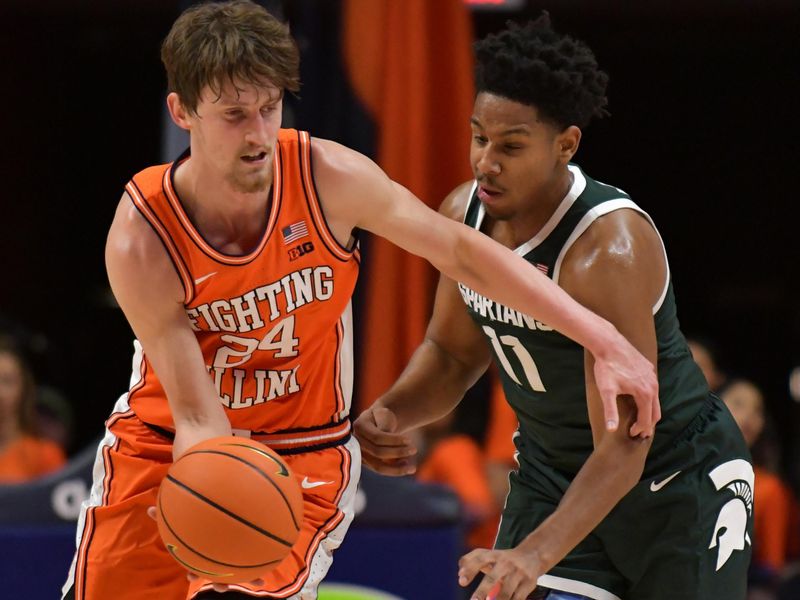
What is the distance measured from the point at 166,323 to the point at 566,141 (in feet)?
3.60

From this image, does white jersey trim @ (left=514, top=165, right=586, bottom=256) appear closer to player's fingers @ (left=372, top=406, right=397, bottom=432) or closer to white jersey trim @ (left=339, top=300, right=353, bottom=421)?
white jersey trim @ (left=339, top=300, right=353, bottom=421)

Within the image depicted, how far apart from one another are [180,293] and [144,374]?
1.36 feet

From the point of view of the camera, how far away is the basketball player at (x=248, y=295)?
302cm

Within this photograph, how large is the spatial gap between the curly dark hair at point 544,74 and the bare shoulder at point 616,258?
316mm

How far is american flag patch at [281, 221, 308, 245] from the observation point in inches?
125

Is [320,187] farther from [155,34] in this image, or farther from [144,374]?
[155,34]

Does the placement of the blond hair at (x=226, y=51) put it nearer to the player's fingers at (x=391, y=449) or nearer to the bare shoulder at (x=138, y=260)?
the bare shoulder at (x=138, y=260)

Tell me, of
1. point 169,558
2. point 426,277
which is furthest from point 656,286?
point 426,277

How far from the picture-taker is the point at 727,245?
352 inches

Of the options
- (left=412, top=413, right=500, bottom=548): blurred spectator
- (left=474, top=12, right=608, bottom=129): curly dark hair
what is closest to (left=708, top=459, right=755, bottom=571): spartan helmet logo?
(left=474, top=12, right=608, bottom=129): curly dark hair

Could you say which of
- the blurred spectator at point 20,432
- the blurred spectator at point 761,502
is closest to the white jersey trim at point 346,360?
the blurred spectator at point 20,432

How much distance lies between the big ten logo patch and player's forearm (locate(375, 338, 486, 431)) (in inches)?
27.3

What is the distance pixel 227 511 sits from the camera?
289 centimetres

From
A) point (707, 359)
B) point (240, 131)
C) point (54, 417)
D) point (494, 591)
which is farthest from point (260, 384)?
point (54, 417)
